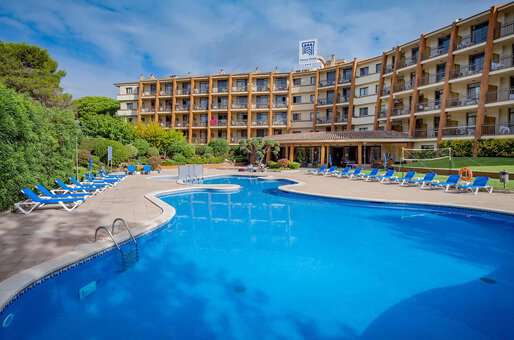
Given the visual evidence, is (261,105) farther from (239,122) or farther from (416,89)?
(416,89)

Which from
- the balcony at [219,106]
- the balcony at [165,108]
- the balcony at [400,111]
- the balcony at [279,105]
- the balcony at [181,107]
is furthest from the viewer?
the balcony at [165,108]

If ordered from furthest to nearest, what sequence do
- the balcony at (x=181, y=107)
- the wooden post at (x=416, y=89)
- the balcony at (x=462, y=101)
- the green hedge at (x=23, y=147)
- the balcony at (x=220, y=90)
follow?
the balcony at (x=181, y=107)
the balcony at (x=220, y=90)
the wooden post at (x=416, y=89)
the balcony at (x=462, y=101)
the green hedge at (x=23, y=147)

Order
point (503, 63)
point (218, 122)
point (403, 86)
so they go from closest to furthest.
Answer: point (503, 63) → point (403, 86) → point (218, 122)

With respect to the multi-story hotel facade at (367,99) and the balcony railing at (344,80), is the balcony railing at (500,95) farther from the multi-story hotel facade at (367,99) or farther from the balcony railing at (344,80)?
the balcony railing at (344,80)

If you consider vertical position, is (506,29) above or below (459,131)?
above

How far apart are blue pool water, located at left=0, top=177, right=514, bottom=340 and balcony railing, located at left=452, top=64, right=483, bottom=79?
25.5 metres

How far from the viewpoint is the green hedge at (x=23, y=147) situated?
9258mm

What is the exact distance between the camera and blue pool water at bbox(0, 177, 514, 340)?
434 centimetres

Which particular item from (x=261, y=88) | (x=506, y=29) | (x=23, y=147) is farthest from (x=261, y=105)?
(x=23, y=147)

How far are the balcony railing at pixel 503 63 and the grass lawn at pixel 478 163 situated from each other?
28.1 feet

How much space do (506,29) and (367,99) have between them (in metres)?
A: 15.3

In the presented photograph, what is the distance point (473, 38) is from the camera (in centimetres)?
3006

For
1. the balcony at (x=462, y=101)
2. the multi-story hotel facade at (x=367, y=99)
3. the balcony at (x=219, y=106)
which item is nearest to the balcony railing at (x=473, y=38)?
the multi-story hotel facade at (x=367, y=99)

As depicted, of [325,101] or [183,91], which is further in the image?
[183,91]
